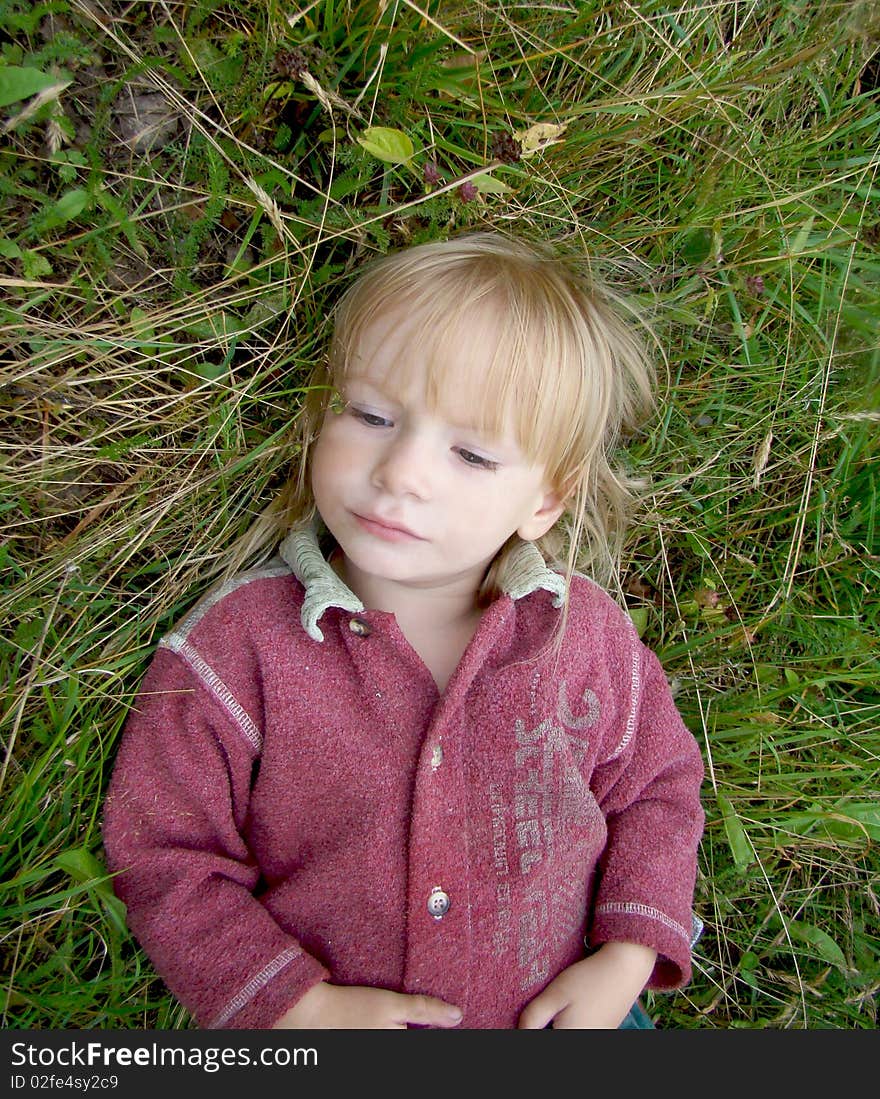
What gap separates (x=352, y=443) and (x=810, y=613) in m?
1.52

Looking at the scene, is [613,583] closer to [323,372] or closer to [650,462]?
[650,462]

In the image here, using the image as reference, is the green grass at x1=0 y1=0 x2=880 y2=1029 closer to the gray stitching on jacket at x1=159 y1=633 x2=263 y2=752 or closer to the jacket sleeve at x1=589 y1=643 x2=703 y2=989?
the gray stitching on jacket at x1=159 y1=633 x2=263 y2=752

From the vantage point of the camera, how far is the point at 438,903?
1819mm

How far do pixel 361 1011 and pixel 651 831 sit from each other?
0.77 metres

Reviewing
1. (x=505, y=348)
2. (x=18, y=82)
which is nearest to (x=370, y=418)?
(x=505, y=348)

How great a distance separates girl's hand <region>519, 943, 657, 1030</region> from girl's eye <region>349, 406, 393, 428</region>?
1.27 m

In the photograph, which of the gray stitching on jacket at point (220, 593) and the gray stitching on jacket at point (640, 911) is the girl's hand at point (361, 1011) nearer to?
the gray stitching on jacket at point (640, 911)

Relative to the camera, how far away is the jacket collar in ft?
6.21

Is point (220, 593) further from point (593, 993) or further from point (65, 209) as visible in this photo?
point (593, 993)

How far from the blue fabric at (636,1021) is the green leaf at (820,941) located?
57 centimetres

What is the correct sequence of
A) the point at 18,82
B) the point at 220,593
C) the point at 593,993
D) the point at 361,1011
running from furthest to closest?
the point at 220,593 → the point at 593,993 → the point at 361,1011 → the point at 18,82

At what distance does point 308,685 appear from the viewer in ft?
6.35

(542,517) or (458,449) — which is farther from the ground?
(458,449)

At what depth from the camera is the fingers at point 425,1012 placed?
1.80 m
